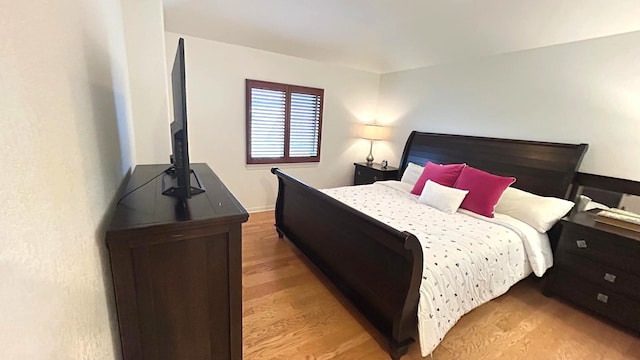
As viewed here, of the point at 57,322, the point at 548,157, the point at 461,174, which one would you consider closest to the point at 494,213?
the point at 461,174

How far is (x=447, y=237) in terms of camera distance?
6.81 feet

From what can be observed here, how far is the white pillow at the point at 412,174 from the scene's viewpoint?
3.64 meters

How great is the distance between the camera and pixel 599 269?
2133 mm

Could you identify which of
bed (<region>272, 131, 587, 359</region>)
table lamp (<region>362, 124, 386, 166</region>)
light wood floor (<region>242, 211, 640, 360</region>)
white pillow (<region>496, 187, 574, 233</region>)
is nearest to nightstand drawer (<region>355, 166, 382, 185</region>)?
table lamp (<region>362, 124, 386, 166</region>)

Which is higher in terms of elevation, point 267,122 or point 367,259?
point 267,122

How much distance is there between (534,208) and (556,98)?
1.21 meters

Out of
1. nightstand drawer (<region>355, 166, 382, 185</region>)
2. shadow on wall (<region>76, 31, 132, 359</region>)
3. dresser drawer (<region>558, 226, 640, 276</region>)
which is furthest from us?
nightstand drawer (<region>355, 166, 382, 185</region>)

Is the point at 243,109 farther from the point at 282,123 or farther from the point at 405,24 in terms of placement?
the point at 405,24

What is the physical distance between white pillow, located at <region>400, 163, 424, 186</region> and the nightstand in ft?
5.16

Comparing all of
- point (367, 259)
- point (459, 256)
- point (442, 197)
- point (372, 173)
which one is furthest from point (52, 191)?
point (372, 173)

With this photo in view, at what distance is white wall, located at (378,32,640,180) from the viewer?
2381mm

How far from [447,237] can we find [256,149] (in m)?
2.83

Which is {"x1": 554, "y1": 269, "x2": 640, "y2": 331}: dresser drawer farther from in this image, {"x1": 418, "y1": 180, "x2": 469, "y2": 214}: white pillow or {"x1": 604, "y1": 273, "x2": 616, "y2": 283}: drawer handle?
{"x1": 418, "y1": 180, "x2": 469, "y2": 214}: white pillow

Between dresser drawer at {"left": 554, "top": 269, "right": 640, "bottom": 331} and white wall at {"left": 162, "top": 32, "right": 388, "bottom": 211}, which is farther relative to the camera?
white wall at {"left": 162, "top": 32, "right": 388, "bottom": 211}
